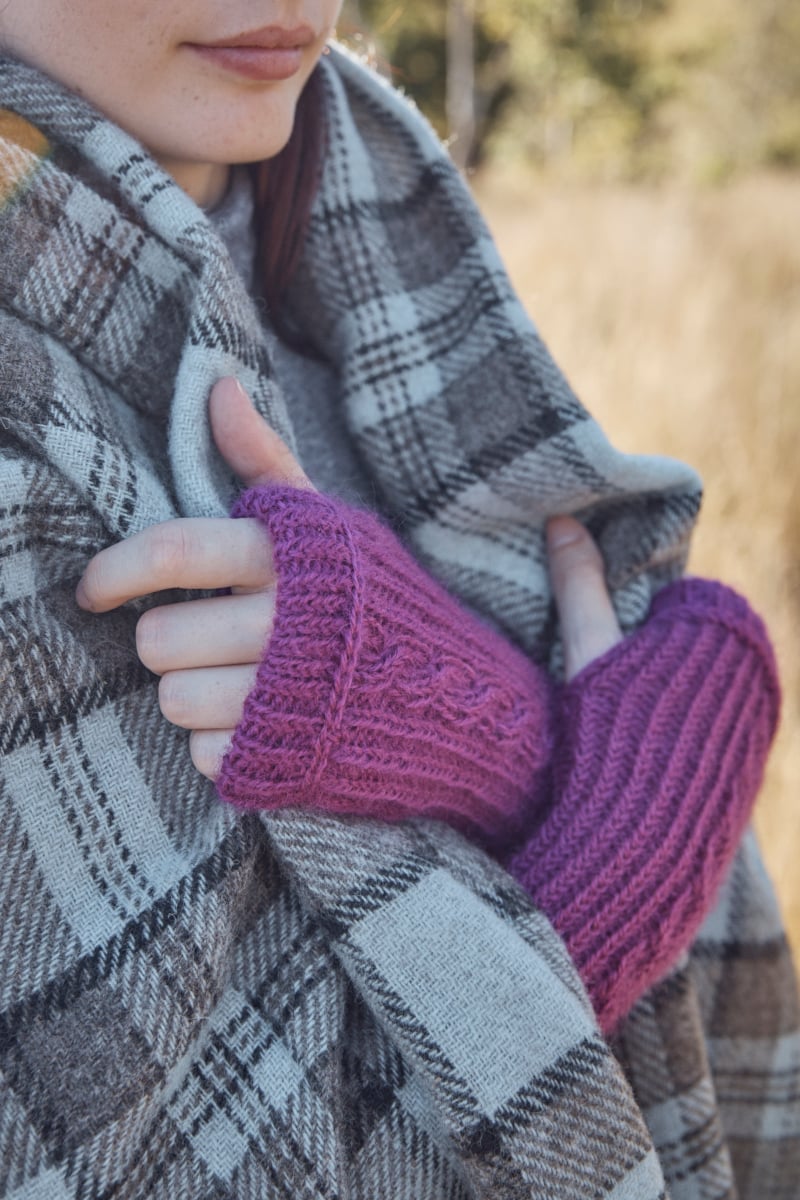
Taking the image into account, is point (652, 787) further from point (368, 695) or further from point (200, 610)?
point (200, 610)

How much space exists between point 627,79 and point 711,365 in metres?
14.1

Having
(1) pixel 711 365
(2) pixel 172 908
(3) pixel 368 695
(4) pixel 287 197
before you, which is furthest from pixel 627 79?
(2) pixel 172 908

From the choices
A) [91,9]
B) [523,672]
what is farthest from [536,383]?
[91,9]

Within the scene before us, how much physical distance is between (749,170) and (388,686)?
41.6 ft

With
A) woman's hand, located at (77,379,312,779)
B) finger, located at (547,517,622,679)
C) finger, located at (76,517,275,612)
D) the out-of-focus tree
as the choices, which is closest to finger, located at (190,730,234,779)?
woman's hand, located at (77,379,312,779)

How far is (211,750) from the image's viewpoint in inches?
28.0

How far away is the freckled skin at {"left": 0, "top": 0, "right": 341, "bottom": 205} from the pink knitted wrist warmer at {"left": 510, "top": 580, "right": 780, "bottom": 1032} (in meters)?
0.67

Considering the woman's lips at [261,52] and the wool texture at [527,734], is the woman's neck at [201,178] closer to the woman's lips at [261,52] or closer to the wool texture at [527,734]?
the woman's lips at [261,52]

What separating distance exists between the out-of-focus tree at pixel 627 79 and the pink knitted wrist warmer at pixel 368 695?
11.4m

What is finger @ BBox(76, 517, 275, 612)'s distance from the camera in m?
0.69

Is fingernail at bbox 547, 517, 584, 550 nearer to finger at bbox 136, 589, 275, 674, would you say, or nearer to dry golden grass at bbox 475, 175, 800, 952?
finger at bbox 136, 589, 275, 674

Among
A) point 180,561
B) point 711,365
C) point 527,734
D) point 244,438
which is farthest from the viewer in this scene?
point 711,365

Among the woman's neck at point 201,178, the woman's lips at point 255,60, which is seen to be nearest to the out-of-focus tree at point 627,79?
the woman's neck at point 201,178

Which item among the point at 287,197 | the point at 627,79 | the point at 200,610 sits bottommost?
the point at 200,610
